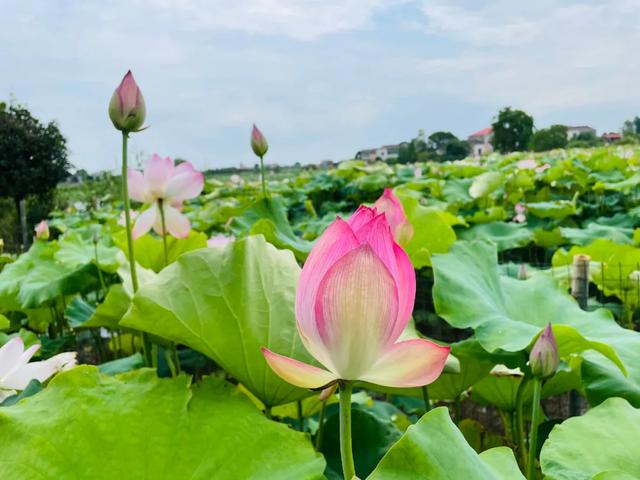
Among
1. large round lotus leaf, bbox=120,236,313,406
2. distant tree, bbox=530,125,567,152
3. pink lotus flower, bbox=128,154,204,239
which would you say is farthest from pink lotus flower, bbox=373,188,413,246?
distant tree, bbox=530,125,567,152

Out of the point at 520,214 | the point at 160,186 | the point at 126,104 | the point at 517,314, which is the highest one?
the point at 126,104

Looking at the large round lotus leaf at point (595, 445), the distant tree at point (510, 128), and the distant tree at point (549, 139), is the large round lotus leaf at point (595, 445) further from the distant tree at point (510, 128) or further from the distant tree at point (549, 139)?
the distant tree at point (510, 128)

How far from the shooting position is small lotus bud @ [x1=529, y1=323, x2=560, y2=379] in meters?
0.70

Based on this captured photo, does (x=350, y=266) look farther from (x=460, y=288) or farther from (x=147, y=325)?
(x=460, y=288)

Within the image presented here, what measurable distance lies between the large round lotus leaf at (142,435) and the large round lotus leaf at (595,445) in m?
0.20

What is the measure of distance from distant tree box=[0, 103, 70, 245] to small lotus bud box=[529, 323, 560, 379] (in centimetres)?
1352

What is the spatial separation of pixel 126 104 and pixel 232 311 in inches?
11.3

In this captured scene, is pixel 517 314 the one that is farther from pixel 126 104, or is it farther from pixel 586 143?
pixel 586 143

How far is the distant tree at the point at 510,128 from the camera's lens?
106 feet

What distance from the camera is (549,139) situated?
26.3 metres

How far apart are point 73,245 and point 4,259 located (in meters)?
0.59

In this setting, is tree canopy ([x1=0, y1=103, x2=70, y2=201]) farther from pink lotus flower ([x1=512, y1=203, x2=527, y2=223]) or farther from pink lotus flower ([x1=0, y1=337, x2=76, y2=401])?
pink lotus flower ([x1=0, y1=337, x2=76, y2=401])

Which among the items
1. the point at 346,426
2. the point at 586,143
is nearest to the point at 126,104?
the point at 346,426

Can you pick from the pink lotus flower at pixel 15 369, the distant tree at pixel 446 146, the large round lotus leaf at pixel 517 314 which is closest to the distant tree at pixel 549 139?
the distant tree at pixel 446 146
